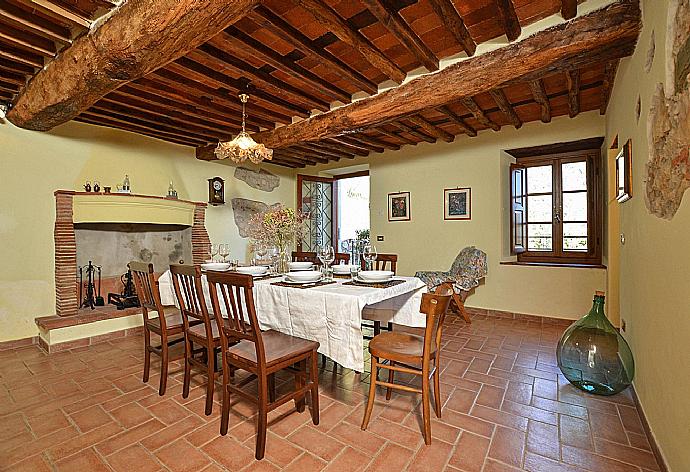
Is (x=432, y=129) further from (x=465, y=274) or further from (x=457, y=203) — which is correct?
(x=465, y=274)

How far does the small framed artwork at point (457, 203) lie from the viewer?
483 cm

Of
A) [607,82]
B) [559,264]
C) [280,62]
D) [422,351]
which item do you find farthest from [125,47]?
[559,264]

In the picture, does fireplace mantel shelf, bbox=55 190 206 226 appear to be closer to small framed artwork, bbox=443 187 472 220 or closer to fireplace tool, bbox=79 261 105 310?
fireplace tool, bbox=79 261 105 310

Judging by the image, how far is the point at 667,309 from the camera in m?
1.56

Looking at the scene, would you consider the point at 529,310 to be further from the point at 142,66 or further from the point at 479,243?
the point at 142,66

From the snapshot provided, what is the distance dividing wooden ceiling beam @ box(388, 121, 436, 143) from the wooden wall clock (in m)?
2.83

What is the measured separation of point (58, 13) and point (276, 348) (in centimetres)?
239

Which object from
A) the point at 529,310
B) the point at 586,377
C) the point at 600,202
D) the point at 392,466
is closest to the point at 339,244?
the point at 529,310

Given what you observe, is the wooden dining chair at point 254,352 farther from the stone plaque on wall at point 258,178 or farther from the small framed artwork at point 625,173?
the stone plaque on wall at point 258,178

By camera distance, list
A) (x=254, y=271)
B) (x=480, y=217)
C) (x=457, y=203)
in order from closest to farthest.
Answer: (x=254, y=271), (x=480, y=217), (x=457, y=203)

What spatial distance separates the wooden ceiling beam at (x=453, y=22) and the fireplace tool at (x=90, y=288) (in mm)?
4496

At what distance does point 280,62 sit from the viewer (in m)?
2.66

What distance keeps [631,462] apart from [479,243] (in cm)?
326

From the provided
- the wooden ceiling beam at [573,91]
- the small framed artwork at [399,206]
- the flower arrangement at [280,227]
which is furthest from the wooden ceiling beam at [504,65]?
the small framed artwork at [399,206]
